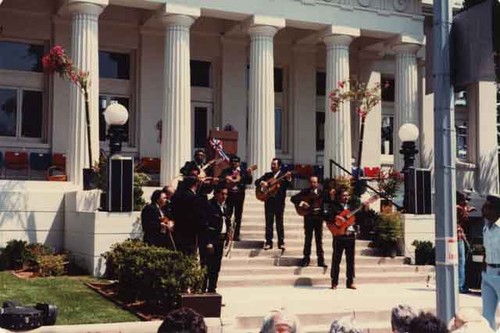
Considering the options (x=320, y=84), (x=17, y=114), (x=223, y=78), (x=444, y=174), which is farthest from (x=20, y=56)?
(x=444, y=174)

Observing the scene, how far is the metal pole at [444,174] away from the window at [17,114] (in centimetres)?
1857

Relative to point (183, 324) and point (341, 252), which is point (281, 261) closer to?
point (341, 252)

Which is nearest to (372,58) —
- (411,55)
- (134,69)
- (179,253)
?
(411,55)

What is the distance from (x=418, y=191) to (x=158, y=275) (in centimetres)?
831

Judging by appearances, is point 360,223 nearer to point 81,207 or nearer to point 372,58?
point 81,207

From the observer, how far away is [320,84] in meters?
27.5

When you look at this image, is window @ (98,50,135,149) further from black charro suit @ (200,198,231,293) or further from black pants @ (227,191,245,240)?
black charro suit @ (200,198,231,293)

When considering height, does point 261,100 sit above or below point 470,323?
above

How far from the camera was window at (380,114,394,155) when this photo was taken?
28.3 meters

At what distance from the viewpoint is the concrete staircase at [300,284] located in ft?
36.1

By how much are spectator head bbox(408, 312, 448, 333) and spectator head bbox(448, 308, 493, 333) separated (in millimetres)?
441

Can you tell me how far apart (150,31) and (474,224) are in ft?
42.8

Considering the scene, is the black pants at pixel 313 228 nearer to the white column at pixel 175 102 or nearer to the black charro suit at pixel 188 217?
the black charro suit at pixel 188 217

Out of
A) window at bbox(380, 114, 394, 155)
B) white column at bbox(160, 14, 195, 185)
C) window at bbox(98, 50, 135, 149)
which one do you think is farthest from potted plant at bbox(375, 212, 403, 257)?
window at bbox(380, 114, 394, 155)
